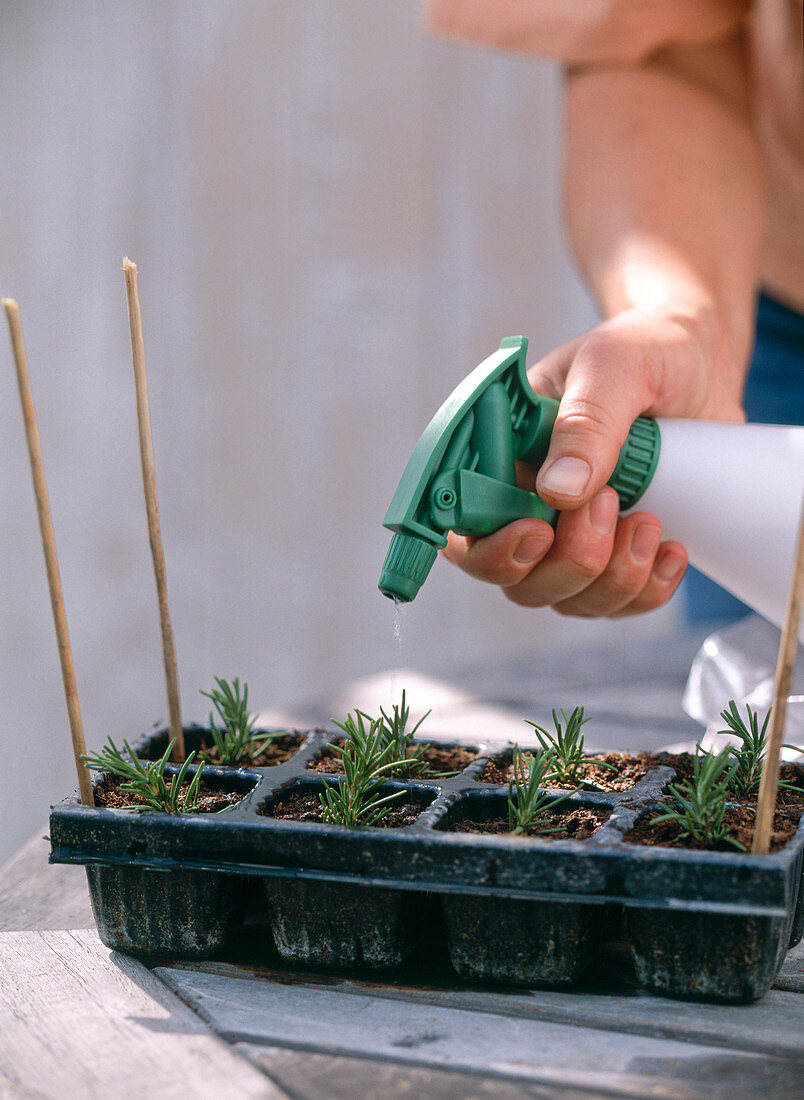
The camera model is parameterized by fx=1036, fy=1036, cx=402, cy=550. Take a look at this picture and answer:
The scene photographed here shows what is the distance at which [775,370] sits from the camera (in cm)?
150

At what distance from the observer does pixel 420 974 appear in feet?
2.05

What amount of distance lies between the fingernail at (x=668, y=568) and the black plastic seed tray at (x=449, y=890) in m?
0.27

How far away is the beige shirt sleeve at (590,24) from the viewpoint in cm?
127

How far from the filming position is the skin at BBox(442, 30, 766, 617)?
0.80m

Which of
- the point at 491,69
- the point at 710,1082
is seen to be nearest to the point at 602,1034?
the point at 710,1082

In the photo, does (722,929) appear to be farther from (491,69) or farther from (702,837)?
(491,69)

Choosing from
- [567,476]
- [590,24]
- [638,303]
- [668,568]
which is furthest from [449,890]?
[590,24]

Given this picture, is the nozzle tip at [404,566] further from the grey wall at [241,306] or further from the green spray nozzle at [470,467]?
the grey wall at [241,306]

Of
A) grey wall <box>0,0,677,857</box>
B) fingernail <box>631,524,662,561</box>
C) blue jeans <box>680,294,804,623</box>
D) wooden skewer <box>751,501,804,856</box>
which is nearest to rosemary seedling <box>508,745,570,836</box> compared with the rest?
wooden skewer <box>751,501,804,856</box>

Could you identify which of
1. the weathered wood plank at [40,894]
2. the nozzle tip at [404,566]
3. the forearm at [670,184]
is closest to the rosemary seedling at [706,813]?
the nozzle tip at [404,566]

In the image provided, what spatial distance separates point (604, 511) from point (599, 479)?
0.06 metres

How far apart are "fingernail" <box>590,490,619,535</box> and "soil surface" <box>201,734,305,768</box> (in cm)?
29

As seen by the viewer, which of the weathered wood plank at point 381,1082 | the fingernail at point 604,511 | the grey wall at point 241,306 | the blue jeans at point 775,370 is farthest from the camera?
the grey wall at point 241,306

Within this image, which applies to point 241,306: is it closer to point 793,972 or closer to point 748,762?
point 748,762
